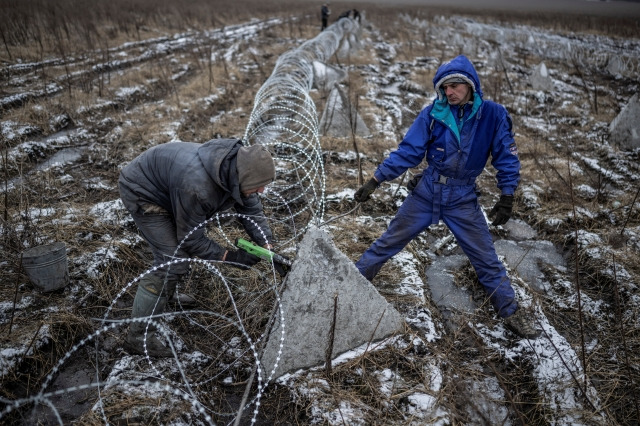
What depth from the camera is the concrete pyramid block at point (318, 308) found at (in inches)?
92.3

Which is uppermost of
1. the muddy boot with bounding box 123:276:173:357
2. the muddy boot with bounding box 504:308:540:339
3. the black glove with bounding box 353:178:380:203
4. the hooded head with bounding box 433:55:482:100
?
the hooded head with bounding box 433:55:482:100

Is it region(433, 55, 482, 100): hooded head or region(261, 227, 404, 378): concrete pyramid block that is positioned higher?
region(433, 55, 482, 100): hooded head

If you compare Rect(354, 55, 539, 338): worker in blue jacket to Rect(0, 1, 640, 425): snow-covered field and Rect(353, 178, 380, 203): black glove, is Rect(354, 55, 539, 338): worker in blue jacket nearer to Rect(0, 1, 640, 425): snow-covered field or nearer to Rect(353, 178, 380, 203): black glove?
Rect(353, 178, 380, 203): black glove

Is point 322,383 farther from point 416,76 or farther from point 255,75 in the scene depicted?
point 416,76

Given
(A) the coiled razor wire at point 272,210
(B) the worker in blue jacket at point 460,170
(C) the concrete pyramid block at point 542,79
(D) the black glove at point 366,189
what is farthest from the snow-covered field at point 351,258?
(C) the concrete pyramid block at point 542,79

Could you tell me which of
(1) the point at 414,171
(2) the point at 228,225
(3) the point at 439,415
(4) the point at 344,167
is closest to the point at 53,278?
(2) the point at 228,225

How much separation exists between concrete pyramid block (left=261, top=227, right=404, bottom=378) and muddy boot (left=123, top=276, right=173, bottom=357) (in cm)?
93

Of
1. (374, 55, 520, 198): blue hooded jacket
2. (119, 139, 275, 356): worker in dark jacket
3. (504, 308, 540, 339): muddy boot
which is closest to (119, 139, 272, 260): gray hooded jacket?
(119, 139, 275, 356): worker in dark jacket

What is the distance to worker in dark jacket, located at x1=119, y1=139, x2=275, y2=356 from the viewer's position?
2309 millimetres

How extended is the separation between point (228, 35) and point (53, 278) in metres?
17.8

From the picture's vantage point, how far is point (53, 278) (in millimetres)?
3020

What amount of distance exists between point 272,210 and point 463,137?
255cm

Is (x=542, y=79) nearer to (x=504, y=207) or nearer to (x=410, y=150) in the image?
(x=504, y=207)

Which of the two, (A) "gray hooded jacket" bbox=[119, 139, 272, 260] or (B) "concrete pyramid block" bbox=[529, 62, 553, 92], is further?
(B) "concrete pyramid block" bbox=[529, 62, 553, 92]
